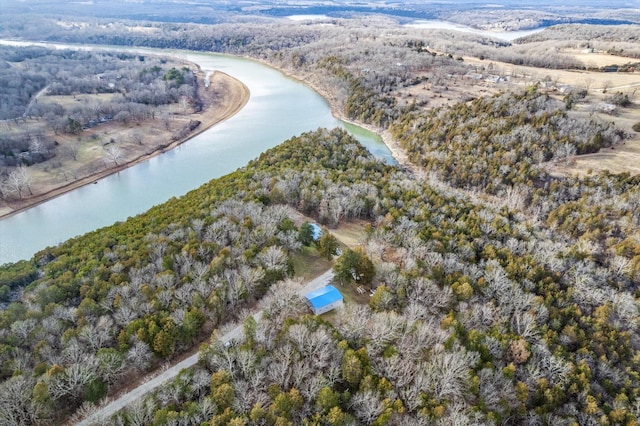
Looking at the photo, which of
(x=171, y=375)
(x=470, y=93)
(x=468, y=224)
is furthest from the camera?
(x=470, y=93)

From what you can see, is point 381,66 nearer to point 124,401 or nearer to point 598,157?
point 598,157

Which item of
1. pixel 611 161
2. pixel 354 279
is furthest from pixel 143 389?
pixel 611 161

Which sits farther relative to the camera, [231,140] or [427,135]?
[231,140]

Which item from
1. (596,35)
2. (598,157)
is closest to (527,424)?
(598,157)

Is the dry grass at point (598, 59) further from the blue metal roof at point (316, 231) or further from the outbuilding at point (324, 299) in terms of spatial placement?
the outbuilding at point (324, 299)

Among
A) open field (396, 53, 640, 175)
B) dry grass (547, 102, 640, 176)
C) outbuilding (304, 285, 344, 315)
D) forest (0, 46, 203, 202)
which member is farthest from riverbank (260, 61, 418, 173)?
outbuilding (304, 285, 344, 315)

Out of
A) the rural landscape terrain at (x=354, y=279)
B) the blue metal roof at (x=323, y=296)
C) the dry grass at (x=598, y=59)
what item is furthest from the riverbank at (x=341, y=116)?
the dry grass at (x=598, y=59)
